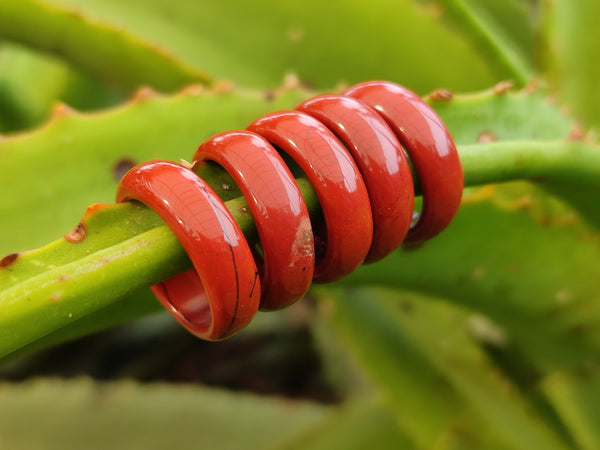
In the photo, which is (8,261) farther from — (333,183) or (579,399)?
(579,399)

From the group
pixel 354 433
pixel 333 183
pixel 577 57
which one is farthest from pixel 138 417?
pixel 577 57

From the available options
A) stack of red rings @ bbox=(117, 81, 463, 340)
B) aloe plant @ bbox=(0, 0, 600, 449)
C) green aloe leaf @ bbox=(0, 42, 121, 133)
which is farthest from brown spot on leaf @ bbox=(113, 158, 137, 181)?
green aloe leaf @ bbox=(0, 42, 121, 133)

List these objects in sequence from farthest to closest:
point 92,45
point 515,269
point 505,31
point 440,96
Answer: point 505,31
point 92,45
point 515,269
point 440,96

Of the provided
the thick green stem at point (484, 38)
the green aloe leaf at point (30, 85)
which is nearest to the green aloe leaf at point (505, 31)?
the thick green stem at point (484, 38)

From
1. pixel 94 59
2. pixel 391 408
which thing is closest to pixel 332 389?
pixel 391 408

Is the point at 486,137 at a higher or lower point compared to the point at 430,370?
higher

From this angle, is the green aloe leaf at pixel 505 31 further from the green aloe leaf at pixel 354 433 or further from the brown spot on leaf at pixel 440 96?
the green aloe leaf at pixel 354 433

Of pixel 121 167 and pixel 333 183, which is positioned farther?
pixel 121 167
